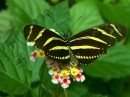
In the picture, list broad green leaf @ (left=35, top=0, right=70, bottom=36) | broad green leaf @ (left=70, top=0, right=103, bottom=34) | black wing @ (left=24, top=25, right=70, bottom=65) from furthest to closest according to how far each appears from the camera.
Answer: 1. broad green leaf @ (left=70, top=0, right=103, bottom=34)
2. broad green leaf @ (left=35, top=0, right=70, bottom=36)
3. black wing @ (left=24, top=25, right=70, bottom=65)

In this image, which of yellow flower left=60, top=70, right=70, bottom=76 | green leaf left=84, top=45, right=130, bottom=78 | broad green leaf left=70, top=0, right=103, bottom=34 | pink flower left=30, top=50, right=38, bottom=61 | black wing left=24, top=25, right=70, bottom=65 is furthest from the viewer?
broad green leaf left=70, top=0, right=103, bottom=34

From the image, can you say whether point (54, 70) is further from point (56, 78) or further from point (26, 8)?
point (26, 8)

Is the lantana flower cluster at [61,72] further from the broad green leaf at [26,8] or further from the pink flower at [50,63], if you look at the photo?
the broad green leaf at [26,8]

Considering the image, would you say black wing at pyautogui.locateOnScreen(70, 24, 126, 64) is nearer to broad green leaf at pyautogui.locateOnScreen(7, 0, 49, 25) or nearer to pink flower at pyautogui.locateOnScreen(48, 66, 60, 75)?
pink flower at pyautogui.locateOnScreen(48, 66, 60, 75)

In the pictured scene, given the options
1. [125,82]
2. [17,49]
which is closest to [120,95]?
[125,82]

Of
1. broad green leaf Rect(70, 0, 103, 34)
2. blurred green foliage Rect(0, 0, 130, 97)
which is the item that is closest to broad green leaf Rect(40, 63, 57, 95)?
blurred green foliage Rect(0, 0, 130, 97)

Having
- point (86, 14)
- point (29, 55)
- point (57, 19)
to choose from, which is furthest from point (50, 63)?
point (86, 14)

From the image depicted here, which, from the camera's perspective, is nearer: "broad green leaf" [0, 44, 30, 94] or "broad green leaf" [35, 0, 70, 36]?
"broad green leaf" [0, 44, 30, 94]
